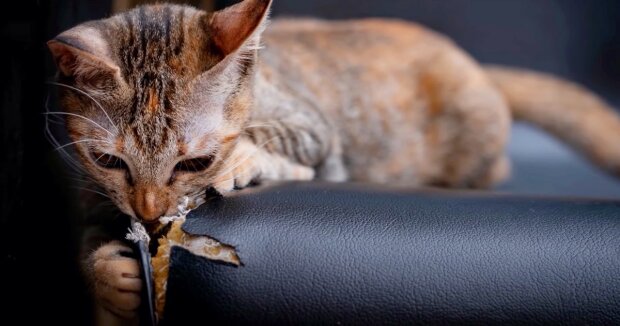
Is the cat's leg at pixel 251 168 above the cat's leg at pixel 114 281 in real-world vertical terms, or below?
above

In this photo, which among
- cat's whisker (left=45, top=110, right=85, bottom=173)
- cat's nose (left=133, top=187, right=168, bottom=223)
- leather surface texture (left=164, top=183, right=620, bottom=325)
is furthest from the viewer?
cat's whisker (left=45, top=110, right=85, bottom=173)

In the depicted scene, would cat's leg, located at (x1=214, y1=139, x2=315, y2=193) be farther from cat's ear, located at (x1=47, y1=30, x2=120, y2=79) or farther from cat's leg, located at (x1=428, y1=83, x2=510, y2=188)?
cat's leg, located at (x1=428, y1=83, x2=510, y2=188)

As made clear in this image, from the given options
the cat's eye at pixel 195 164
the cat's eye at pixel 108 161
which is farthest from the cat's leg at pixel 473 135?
Answer: the cat's eye at pixel 108 161

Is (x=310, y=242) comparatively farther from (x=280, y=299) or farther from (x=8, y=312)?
(x=8, y=312)

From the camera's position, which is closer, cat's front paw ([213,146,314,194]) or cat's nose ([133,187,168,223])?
cat's nose ([133,187,168,223])

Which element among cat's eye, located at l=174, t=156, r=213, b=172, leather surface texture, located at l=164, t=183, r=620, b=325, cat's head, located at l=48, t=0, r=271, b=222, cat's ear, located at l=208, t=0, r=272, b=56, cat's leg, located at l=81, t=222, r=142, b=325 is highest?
cat's ear, located at l=208, t=0, r=272, b=56

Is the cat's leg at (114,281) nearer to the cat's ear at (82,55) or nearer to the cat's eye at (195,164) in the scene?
the cat's eye at (195,164)

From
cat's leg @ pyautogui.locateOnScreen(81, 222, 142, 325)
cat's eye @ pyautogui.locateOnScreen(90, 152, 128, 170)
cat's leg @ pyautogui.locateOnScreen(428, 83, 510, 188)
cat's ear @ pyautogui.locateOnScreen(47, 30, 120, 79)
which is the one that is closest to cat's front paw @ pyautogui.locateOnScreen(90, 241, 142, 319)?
cat's leg @ pyautogui.locateOnScreen(81, 222, 142, 325)

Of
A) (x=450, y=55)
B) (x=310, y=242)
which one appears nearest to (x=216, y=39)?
(x=310, y=242)
